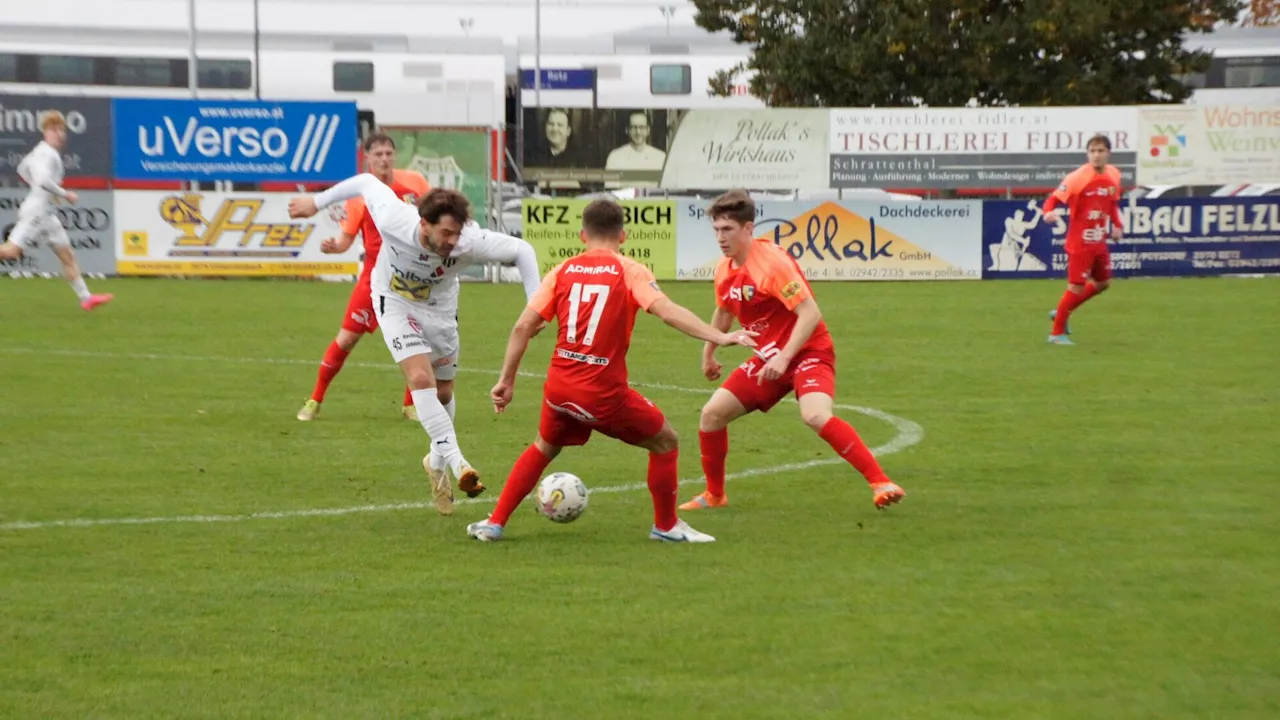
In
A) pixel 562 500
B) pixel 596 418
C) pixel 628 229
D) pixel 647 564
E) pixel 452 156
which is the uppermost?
pixel 452 156

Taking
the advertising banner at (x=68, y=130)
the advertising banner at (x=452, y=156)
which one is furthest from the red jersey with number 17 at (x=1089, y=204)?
the advertising banner at (x=68, y=130)

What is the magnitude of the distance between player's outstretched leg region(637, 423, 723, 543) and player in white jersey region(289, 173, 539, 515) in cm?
90

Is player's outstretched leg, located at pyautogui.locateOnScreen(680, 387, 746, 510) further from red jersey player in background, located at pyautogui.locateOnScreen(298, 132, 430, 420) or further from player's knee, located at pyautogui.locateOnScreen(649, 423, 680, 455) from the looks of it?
red jersey player in background, located at pyautogui.locateOnScreen(298, 132, 430, 420)

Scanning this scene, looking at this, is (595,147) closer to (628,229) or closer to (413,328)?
(628,229)

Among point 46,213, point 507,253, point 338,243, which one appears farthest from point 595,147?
point 507,253

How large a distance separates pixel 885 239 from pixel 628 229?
13.9 ft

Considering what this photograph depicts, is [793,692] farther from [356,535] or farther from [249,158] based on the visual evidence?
[249,158]

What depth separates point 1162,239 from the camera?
1130 inches

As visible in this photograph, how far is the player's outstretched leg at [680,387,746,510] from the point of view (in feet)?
28.5

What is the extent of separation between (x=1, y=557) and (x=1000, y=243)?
22977 millimetres

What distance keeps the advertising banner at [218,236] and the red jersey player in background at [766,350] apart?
1915 cm

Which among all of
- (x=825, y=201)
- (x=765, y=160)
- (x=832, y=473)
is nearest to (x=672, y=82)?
(x=765, y=160)

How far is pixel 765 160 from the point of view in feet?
103

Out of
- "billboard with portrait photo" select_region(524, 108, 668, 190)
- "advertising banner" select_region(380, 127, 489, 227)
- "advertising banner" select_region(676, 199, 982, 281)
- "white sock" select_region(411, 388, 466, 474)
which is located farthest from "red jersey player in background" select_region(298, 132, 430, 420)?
"billboard with portrait photo" select_region(524, 108, 668, 190)
